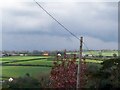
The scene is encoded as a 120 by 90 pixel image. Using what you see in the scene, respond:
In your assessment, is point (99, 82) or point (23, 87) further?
point (23, 87)

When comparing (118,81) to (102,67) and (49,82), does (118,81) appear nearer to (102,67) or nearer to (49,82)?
(102,67)

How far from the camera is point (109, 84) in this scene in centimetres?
2559

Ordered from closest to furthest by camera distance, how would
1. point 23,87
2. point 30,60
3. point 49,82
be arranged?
point 49,82
point 23,87
point 30,60

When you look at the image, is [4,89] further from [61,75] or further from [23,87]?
[61,75]

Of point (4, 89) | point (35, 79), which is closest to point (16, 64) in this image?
point (35, 79)

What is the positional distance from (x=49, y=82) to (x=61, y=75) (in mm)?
2170

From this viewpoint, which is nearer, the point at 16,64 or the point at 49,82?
the point at 49,82

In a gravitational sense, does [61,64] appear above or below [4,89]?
above

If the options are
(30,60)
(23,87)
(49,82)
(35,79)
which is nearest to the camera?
(49,82)

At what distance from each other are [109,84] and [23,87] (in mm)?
8177

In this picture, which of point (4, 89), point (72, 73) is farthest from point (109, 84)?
point (4, 89)

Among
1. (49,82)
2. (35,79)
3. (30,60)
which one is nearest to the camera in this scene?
(49,82)

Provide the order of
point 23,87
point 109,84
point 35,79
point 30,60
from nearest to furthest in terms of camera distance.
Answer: point 109,84
point 23,87
point 35,79
point 30,60

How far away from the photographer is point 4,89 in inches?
1138
